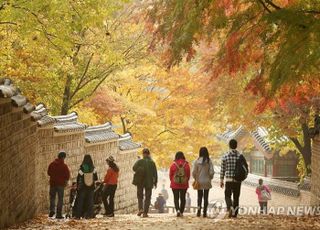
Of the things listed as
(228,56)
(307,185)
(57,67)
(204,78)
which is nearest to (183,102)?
(204,78)

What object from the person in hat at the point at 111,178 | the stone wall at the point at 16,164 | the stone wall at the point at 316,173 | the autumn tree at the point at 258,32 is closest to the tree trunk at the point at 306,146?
the stone wall at the point at 316,173

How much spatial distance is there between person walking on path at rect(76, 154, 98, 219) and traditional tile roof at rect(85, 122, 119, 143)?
662 centimetres

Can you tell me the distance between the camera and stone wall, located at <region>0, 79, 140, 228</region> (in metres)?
11.2

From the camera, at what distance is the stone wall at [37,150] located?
1122cm

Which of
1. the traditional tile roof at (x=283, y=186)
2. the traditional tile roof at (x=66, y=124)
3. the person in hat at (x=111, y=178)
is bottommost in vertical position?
the person in hat at (x=111, y=178)

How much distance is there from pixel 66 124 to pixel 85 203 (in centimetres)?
466

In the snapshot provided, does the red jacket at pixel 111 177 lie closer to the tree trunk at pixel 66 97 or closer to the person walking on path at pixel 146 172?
the person walking on path at pixel 146 172

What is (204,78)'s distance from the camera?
29.1m

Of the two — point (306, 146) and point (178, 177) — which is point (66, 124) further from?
point (306, 146)

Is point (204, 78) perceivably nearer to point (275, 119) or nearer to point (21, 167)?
point (275, 119)

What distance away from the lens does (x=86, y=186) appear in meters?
15.6

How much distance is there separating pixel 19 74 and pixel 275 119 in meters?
9.94

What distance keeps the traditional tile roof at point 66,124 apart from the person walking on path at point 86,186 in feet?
11.7

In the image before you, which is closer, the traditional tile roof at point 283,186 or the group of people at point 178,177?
the group of people at point 178,177
